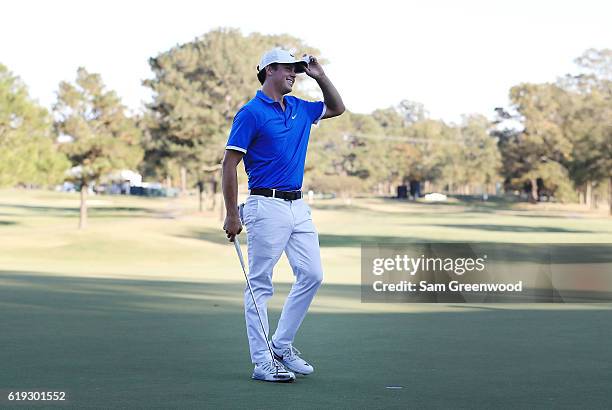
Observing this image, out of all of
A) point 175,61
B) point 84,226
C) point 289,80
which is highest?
point 175,61

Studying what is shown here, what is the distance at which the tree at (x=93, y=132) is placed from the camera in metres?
62.4

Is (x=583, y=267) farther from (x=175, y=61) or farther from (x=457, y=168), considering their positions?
(x=457, y=168)

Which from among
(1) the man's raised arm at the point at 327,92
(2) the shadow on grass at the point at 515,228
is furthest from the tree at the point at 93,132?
(1) the man's raised arm at the point at 327,92

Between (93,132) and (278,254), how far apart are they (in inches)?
2201

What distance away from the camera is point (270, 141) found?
8.54m

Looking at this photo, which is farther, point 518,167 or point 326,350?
point 518,167

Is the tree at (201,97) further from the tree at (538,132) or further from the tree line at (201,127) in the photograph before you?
the tree at (538,132)

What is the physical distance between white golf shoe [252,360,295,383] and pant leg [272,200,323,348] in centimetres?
33

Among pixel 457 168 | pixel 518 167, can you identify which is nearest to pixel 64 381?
pixel 518 167

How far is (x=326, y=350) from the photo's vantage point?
34.7ft

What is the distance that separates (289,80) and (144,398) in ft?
8.34

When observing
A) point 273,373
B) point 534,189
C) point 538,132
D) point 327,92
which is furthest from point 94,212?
point 273,373

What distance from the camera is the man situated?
848cm

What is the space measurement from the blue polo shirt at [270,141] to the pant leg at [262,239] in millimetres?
147
